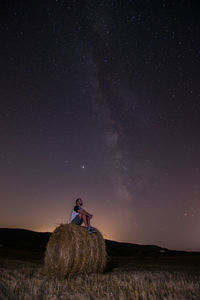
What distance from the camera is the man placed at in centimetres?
821

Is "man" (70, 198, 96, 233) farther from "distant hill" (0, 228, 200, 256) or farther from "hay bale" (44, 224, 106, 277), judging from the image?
"distant hill" (0, 228, 200, 256)

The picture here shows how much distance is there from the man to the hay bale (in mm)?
263

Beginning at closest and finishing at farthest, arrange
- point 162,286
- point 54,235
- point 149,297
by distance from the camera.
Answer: point 149,297, point 162,286, point 54,235

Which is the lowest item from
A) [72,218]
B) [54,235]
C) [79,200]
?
[54,235]

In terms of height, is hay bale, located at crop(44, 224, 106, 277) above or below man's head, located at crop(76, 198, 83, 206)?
below

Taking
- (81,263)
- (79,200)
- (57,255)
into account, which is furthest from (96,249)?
(79,200)

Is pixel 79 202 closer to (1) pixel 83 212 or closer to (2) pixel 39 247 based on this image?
(1) pixel 83 212

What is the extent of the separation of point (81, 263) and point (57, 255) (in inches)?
33.3

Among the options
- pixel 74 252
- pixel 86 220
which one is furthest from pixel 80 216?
pixel 74 252

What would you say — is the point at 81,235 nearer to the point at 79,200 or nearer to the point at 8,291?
the point at 79,200

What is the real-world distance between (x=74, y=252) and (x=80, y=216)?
1.27 metres

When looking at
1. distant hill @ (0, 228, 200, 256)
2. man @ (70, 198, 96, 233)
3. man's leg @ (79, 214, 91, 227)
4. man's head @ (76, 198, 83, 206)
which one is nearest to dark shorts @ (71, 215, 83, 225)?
man @ (70, 198, 96, 233)

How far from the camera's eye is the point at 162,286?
16.4 ft

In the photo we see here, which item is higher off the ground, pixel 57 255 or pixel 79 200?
pixel 79 200
